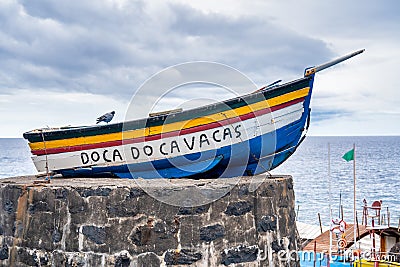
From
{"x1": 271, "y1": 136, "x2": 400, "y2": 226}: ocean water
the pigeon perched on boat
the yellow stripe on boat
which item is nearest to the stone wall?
the yellow stripe on boat

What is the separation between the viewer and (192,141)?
25.6ft

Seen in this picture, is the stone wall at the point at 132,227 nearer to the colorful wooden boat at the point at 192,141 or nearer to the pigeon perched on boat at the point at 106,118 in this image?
the colorful wooden boat at the point at 192,141

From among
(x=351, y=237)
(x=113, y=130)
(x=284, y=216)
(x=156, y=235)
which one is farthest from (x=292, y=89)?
(x=351, y=237)

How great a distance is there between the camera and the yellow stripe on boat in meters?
7.79

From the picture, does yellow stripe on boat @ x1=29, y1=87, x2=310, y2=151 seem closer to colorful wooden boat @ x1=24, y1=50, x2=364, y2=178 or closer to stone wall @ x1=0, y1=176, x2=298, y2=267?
colorful wooden boat @ x1=24, y1=50, x2=364, y2=178

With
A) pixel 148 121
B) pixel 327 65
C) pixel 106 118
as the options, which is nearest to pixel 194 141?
pixel 148 121

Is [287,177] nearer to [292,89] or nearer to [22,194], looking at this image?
[292,89]

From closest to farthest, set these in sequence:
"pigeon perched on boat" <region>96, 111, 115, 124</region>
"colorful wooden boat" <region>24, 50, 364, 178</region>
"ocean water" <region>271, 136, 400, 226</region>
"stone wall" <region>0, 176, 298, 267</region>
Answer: "stone wall" <region>0, 176, 298, 267</region> → "colorful wooden boat" <region>24, 50, 364, 178</region> → "pigeon perched on boat" <region>96, 111, 115, 124</region> → "ocean water" <region>271, 136, 400, 226</region>

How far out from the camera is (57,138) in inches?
327

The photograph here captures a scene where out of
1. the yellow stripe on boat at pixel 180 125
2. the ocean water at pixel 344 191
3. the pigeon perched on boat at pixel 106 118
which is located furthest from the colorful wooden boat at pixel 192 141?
the ocean water at pixel 344 191

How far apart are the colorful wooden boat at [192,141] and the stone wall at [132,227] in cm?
124

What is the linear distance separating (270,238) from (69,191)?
2735 mm

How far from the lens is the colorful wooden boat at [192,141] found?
305 inches

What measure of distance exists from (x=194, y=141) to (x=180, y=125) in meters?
0.35
